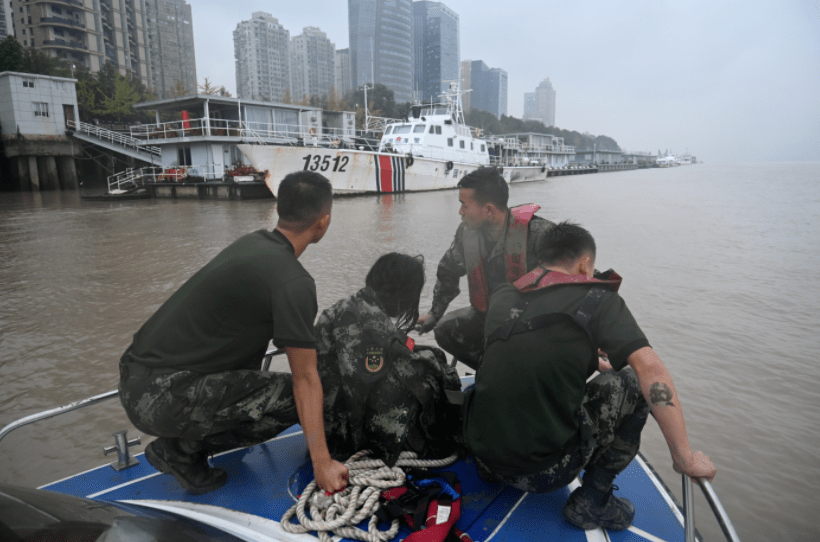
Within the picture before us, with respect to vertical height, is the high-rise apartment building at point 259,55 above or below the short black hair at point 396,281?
above

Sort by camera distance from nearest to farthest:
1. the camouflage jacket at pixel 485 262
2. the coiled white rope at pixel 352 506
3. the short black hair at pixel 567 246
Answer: the coiled white rope at pixel 352 506 < the short black hair at pixel 567 246 < the camouflage jacket at pixel 485 262

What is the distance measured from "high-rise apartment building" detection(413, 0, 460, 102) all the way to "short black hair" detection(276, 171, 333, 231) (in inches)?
3569

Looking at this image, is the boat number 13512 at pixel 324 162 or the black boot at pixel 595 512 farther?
Result: the boat number 13512 at pixel 324 162

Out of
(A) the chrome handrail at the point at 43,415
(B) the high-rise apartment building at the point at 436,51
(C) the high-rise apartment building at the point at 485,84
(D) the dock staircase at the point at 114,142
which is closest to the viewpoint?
(A) the chrome handrail at the point at 43,415

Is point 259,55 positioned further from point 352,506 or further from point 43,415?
point 352,506

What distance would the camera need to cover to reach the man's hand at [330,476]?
1785 mm

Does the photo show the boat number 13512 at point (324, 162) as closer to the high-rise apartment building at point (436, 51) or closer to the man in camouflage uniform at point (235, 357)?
the man in camouflage uniform at point (235, 357)

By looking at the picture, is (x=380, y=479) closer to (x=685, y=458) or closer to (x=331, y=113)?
(x=685, y=458)

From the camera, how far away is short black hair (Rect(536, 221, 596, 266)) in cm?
177

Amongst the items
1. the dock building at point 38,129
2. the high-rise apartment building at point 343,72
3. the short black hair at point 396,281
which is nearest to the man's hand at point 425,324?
the short black hair at point 396,281

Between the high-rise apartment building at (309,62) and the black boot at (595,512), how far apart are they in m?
96.1

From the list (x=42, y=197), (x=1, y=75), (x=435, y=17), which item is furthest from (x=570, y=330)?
(x=435, y=17)

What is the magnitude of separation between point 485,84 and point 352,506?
422ft

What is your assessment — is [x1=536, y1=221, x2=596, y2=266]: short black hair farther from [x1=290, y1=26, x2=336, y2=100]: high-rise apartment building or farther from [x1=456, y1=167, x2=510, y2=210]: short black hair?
[x1=290, y1=26, x2=336, y2=100]: high-rise apartment building
